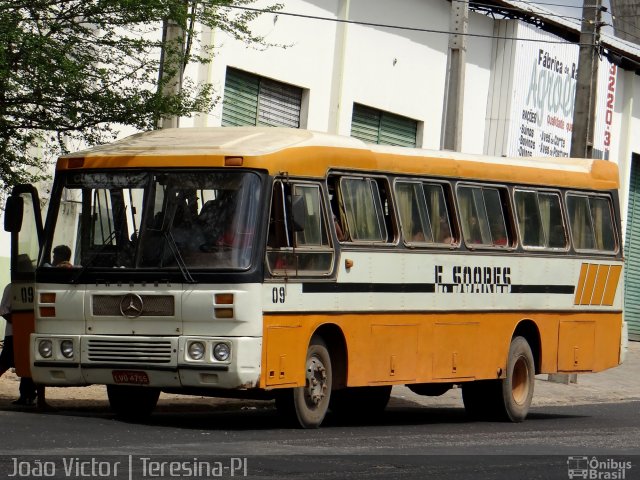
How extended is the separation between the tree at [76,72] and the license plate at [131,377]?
3.18m

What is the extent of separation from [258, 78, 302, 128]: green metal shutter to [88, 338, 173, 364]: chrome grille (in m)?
13.8

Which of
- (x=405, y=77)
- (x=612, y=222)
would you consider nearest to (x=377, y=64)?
(x=405, y=77)

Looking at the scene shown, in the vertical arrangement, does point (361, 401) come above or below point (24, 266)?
below

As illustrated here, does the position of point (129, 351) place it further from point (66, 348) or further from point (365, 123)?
point (365, 123)

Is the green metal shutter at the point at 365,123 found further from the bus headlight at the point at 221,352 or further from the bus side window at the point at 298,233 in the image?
the bus headlight at the point at 221,352

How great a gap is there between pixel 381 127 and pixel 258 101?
4453 millimetres

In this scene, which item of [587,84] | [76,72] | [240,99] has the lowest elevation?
[76,72]

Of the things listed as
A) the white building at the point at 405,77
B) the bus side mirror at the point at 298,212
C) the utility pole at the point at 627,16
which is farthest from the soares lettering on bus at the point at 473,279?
the utility pole at the point at 627,16

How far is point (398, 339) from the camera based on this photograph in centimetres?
1662

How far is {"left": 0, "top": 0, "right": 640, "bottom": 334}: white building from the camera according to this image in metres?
27.8

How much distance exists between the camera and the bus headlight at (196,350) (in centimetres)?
1451

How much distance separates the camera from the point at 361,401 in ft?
61.2

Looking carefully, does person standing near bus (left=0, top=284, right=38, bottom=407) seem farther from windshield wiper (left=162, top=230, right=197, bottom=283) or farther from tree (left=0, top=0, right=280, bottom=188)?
windshield wiper (left=162, top=230, right=197, bottom=283)

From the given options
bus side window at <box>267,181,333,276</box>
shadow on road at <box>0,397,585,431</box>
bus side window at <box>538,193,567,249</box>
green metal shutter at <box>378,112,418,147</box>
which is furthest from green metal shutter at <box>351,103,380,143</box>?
bus side window at <box>267,181,333,276</box>
